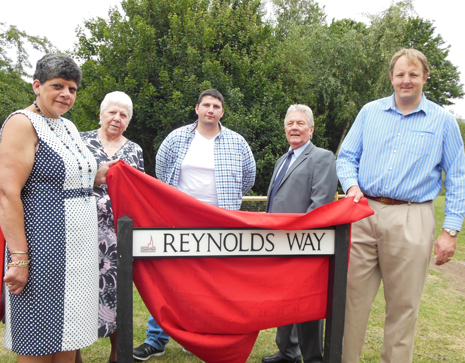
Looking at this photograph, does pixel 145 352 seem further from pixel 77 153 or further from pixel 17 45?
pixel 17 45

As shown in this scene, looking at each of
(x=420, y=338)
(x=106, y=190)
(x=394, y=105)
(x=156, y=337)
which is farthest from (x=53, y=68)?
(x=420, y=338)

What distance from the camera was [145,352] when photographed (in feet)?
11.6

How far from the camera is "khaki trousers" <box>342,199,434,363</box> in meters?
2.79

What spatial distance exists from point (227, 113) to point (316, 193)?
8711 mm

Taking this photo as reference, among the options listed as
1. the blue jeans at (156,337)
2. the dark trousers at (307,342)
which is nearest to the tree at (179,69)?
the blue jeans at (156,337)

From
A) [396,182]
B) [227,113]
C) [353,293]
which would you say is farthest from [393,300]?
[227,113]

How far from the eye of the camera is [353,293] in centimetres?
299

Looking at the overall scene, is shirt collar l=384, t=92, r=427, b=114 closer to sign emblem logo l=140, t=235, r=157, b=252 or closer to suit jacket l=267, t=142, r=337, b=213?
suit jacket l=267, t=142, r=337, b=213

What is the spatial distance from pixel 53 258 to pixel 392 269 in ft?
7.29

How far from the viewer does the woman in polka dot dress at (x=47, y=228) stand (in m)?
2.04

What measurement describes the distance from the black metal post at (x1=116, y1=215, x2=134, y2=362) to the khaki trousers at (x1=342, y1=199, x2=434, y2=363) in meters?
1.64

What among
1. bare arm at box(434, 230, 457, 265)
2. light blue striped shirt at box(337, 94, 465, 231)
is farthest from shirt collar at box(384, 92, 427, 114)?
bare arm at box(434, 230, 457, 265)

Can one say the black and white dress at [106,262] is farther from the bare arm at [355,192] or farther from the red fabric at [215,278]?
the bare arm at [355,192]

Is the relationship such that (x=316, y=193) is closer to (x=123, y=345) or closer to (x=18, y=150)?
(x=123, y=345)
